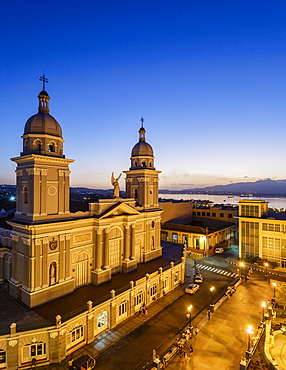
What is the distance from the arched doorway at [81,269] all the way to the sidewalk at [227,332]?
1161 centimetres

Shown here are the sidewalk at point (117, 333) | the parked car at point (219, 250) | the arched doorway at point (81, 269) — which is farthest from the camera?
the parked car at point (219, 250)

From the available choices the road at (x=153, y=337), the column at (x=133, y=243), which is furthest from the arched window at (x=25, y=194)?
the road at (x=153, y=337)

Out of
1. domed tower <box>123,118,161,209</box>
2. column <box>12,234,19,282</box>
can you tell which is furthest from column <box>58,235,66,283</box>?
domed tower <box>123,118,161,209</box>

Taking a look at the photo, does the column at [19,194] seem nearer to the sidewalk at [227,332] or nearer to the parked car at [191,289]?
the sidewalk at [227,332]

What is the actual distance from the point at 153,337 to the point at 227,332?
730 centimetres

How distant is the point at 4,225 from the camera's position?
27.2 meters

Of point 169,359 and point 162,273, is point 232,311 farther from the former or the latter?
point 169,359

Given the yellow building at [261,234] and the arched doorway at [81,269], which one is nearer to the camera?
the arched doorway at [81,269]

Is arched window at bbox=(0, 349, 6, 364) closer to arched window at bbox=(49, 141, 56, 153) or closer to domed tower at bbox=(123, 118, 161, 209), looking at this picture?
arched window at bbox=(49, 141, 56, 153)

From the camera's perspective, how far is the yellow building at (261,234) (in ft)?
130

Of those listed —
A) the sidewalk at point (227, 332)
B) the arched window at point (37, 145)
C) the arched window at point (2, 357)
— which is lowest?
the sidewalk at point (227, 332)

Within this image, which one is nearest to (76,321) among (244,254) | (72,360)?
(72,360)

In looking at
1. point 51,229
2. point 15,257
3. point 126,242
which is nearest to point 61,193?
point 51,229

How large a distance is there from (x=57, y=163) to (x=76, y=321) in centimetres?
1427
